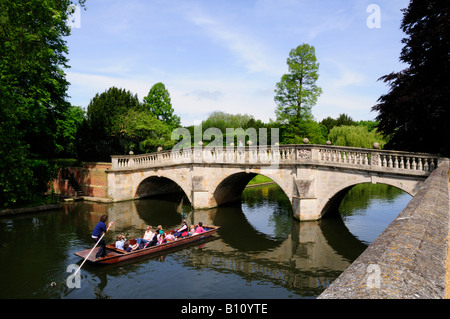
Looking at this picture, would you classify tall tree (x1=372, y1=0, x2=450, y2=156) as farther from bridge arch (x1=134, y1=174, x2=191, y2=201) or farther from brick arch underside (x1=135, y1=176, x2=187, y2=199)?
→ brick arch underside (x1=135, y1=176, x2=187, y2=199)

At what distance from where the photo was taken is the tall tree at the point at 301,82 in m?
27.3

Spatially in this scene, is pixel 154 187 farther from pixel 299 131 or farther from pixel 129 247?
pixel 129 247

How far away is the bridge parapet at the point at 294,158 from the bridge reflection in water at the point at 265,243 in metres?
3.14

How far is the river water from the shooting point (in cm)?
869

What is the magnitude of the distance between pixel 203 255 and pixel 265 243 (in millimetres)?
2962

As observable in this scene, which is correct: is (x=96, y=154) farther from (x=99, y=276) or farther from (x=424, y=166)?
(x=424, y=166)

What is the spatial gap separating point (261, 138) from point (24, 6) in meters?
29.4

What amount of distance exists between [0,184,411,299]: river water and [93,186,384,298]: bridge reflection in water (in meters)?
0.03

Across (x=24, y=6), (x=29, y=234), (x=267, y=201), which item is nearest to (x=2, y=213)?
(x=29, y=234)

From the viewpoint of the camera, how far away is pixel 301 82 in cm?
2773

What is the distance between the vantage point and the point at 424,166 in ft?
39.3

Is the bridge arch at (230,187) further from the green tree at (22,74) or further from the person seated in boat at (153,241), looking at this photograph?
the green tree at (22,74)

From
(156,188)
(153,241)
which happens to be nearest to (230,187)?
(156,188)

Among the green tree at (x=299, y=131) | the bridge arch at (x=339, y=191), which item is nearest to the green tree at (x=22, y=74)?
the bridge arch at (x=339, y=191)
